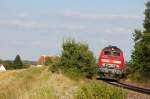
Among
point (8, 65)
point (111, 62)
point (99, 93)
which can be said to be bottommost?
point (99, 93)

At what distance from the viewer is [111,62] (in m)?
40.2

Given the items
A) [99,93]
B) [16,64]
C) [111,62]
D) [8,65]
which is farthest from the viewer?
[8,65]

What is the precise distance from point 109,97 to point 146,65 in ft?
111

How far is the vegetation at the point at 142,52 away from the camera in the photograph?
150 feet

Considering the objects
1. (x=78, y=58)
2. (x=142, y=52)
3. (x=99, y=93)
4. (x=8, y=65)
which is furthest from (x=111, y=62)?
(x=8, y=65)

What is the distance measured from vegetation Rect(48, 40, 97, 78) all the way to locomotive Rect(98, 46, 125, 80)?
11.3ft

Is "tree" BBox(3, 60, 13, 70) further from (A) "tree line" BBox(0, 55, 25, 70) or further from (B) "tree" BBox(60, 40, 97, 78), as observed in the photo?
(B) "tree" BBox(60, 40, 97, 78)

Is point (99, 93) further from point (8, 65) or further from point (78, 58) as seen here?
point (8, 65)

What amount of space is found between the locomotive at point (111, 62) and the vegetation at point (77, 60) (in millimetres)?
3432

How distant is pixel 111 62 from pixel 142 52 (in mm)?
10100

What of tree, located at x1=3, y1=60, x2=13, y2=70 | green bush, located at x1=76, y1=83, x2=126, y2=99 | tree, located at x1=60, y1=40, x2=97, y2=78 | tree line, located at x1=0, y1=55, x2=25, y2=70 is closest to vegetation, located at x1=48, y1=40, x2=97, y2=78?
tree, located at x1=60, y1=40, x2=97, y2=78

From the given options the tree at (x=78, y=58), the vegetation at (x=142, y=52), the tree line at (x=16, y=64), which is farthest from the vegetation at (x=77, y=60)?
the tree line at (x=16, y=64)

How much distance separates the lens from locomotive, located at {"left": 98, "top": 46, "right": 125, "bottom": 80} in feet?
131

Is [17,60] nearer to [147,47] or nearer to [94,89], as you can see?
[147,47]
